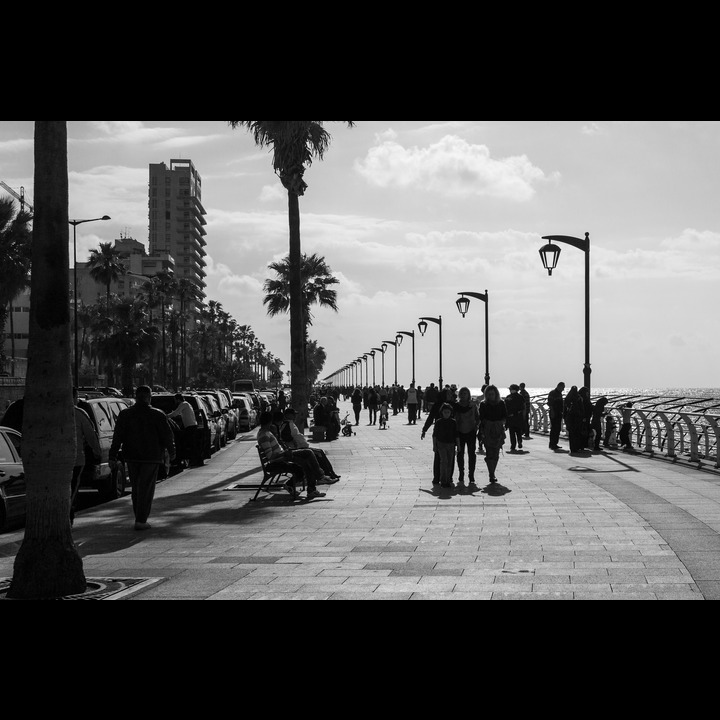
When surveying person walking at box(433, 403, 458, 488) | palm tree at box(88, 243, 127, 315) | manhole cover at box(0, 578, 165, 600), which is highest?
palm tree at box(88, 243, 127, 315)

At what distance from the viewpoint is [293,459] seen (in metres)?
16.6

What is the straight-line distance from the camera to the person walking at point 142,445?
12.6 metres

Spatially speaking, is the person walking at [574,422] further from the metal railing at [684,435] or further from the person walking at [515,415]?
the metal railing at [684,435]

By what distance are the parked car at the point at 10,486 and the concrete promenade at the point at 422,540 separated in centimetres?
80

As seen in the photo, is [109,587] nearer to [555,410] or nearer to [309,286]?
[555,410]

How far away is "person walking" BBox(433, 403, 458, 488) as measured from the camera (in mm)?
17578

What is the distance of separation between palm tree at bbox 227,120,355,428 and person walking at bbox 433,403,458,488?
13617 millimetres

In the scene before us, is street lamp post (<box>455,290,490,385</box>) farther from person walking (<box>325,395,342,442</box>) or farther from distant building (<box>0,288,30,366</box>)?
distant building (<box>0,288,30,366</box>)

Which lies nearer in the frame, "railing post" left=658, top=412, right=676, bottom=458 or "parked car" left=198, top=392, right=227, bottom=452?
"railing post" left=658, top=412, right=676, bottom=458

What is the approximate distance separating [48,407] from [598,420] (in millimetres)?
20119

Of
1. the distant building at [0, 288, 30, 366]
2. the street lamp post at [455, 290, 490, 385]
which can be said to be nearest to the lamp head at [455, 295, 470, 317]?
the street lamp post at [455, 290, 490, 385]

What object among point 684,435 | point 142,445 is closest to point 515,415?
point 684,435
